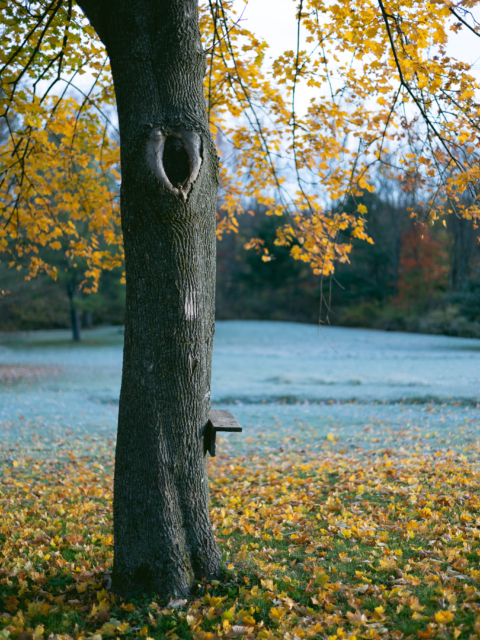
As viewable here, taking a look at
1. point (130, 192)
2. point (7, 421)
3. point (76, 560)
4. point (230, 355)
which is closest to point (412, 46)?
point (130, 192)

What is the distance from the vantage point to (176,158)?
3053mm

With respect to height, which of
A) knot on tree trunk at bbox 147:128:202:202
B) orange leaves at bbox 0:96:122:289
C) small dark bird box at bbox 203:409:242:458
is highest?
orange leaves at bbox 0:96:122:289

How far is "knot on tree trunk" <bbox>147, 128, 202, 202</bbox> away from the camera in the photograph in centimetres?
292

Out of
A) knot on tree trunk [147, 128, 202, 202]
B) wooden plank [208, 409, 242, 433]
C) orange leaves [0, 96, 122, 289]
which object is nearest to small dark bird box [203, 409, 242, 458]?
wooden plank [208, 409, 242, 433]

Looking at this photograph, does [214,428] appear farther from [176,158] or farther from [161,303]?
[176,158]

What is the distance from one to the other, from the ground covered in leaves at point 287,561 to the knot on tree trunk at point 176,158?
2403mm

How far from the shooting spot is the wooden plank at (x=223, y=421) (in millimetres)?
3114

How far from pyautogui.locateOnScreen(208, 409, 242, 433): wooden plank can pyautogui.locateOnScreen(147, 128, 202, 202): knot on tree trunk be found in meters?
1.40

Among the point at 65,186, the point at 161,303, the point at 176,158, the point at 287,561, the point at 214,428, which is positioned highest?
the point at 65,186

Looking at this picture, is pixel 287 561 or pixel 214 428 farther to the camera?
pixel 287 561

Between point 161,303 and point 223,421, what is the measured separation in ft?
2.87

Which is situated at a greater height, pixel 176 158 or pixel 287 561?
pixel 176 158

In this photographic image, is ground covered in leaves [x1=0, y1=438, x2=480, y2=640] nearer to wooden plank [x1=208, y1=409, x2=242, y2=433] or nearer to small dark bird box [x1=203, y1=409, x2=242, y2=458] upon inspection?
small dark bird box [x1=203, y1=409, x2=242, y2=458]

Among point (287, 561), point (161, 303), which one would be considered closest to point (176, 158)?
point (161, 303)
